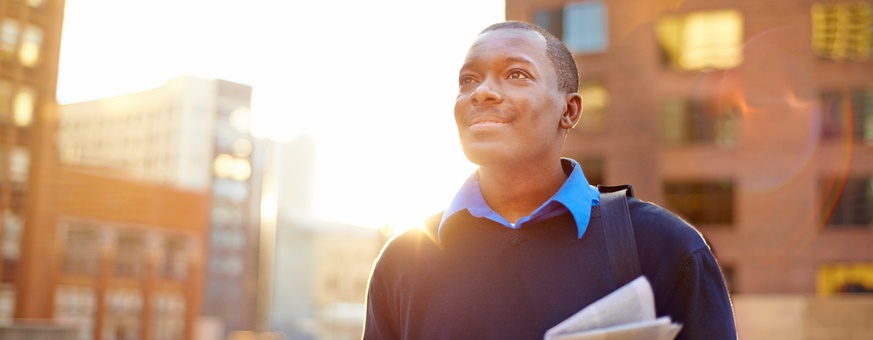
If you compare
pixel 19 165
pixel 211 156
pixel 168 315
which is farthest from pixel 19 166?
pixel 211 156

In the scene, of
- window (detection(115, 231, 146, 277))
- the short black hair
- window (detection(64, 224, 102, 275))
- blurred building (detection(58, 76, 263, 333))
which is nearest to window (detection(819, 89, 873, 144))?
the short black hair

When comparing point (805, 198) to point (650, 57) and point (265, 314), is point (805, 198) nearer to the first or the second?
point (650, 57)

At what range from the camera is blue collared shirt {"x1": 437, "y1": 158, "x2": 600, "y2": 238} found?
232cm

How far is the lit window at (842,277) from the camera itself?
31.6 m

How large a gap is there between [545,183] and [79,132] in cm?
12463

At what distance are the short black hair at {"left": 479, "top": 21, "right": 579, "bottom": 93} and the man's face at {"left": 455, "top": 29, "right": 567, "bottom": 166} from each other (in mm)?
20

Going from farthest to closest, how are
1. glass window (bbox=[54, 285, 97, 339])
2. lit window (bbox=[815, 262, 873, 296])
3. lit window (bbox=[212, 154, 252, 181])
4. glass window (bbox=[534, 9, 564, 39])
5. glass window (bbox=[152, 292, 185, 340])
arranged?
lit window (bbox=[212, 154, 252, 181]) → glass window (bbox=[152, 292, 185, 340]) → glass window (bbox=[54, 285, 97, 339]) → glass window (bbox=[534, 9, 564, 39]) → lit window (bbox=[815, 262, 873, 296])

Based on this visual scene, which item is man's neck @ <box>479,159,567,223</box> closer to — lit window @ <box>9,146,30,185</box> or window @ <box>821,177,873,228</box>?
window @ <box>821,177,873,228</box>

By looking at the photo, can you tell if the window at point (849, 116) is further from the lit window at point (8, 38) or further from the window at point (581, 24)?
the lit window at point (8, 38)

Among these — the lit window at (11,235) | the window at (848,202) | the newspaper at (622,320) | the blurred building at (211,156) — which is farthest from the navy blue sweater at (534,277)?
the blurred building at (211,156)

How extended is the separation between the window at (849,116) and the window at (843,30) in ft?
4.37

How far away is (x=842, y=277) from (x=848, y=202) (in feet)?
8.47

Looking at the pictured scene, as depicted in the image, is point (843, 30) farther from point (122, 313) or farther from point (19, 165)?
point (122, 313)

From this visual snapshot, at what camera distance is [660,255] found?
218 cm
